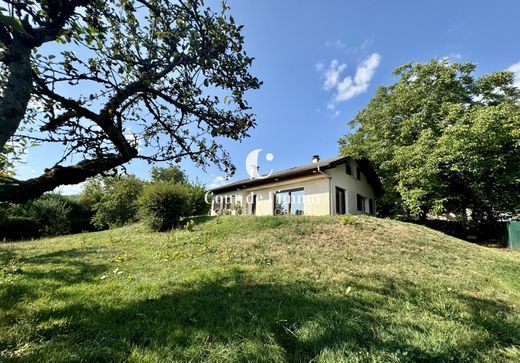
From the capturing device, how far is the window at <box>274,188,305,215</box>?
16078 millimetres

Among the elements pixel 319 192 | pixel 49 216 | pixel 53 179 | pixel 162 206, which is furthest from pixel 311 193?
pixel 49 216

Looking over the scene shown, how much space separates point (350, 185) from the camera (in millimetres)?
17703

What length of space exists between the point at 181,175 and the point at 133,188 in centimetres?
1669

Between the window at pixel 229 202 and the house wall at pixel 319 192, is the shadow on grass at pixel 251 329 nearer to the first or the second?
the house wall at pixel 319 192

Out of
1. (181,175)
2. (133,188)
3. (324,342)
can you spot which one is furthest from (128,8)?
(181,175)

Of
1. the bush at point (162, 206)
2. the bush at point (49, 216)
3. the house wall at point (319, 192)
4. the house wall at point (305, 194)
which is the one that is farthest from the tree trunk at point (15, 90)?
the bush at point (49, 216)

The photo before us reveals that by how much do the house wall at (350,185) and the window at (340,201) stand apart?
0.24 m

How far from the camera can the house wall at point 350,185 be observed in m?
15.2

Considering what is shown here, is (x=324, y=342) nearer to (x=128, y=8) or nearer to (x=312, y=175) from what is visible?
(x=128, y=8)

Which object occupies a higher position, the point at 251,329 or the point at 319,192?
the point at 319,192

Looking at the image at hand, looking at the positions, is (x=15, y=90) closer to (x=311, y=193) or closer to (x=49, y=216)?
(x=311, y=193)

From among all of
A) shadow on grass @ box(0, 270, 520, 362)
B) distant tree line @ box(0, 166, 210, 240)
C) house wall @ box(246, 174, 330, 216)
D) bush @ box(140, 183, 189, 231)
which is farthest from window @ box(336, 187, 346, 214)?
shadow on grass @ box(0, 270, 520, 362)

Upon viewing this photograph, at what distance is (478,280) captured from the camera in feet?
18.2

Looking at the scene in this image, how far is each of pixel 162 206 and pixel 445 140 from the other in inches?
635
